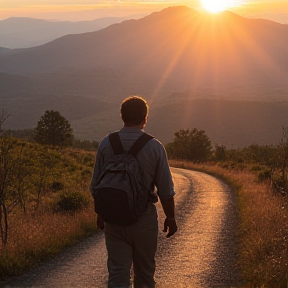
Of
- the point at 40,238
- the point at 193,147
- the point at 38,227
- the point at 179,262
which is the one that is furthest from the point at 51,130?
the point at 179,262

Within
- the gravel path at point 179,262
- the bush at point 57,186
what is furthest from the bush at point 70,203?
the bush at point 57,186

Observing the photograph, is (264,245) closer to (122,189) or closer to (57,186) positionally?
(122,189)

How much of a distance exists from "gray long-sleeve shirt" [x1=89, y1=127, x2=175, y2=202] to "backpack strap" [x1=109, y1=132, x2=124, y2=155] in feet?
0.10

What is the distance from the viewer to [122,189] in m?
4.38

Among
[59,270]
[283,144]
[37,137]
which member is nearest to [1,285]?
[59,270]

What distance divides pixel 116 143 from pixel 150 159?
12.5 inches

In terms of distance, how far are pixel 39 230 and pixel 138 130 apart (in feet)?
16.1

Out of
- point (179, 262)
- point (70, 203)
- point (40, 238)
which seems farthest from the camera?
point (70, 203)

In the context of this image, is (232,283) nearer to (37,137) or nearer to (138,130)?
(138,130)

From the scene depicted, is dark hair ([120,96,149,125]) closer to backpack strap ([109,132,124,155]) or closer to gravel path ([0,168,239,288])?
backpack strap ([109,132,124,155])

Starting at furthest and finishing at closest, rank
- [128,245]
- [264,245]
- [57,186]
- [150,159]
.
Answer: [57,186] < [264,245] < [128,245] < [150,159]

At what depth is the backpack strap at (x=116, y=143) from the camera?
14.8ft

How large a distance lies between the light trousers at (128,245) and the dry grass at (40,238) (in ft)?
9.16

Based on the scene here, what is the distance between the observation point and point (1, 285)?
648 centimetres
